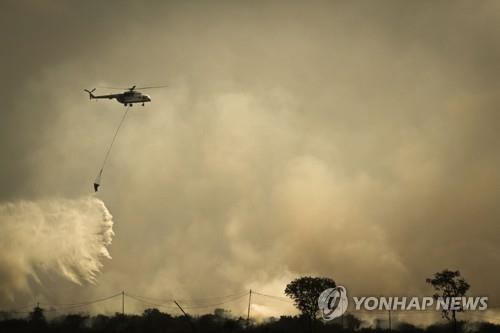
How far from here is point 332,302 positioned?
137m

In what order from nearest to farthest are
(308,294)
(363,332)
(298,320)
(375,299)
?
(375,299) < (308,294) < (363,332) < (298,320)

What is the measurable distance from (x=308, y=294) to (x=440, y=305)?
110ft

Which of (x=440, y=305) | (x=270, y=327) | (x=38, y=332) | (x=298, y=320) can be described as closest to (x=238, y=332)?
(x=270, y=327)

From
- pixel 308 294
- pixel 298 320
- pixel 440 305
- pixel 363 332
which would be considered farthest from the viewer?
pixel 298 320

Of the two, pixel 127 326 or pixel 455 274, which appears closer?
pixel 455 274

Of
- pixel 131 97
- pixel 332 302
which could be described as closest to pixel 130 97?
pixel 131 97

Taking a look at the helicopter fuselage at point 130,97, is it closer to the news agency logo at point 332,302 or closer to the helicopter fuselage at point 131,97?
the helicopter fuselage at point 131,97

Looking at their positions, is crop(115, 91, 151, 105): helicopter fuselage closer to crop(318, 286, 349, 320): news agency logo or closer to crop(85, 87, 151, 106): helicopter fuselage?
crop(85, 87, 151, 106): helicopter fuselage

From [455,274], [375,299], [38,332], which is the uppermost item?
[455,274]

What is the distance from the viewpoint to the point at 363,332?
16562 centimetres

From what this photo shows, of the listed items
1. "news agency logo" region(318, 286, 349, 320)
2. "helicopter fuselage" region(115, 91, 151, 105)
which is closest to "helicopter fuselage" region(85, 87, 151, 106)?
"helicopter fuselage" region(115, 91, 151, 105)

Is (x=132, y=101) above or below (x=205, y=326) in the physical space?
above

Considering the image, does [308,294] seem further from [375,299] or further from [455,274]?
[375,299]

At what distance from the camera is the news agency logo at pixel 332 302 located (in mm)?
134625
